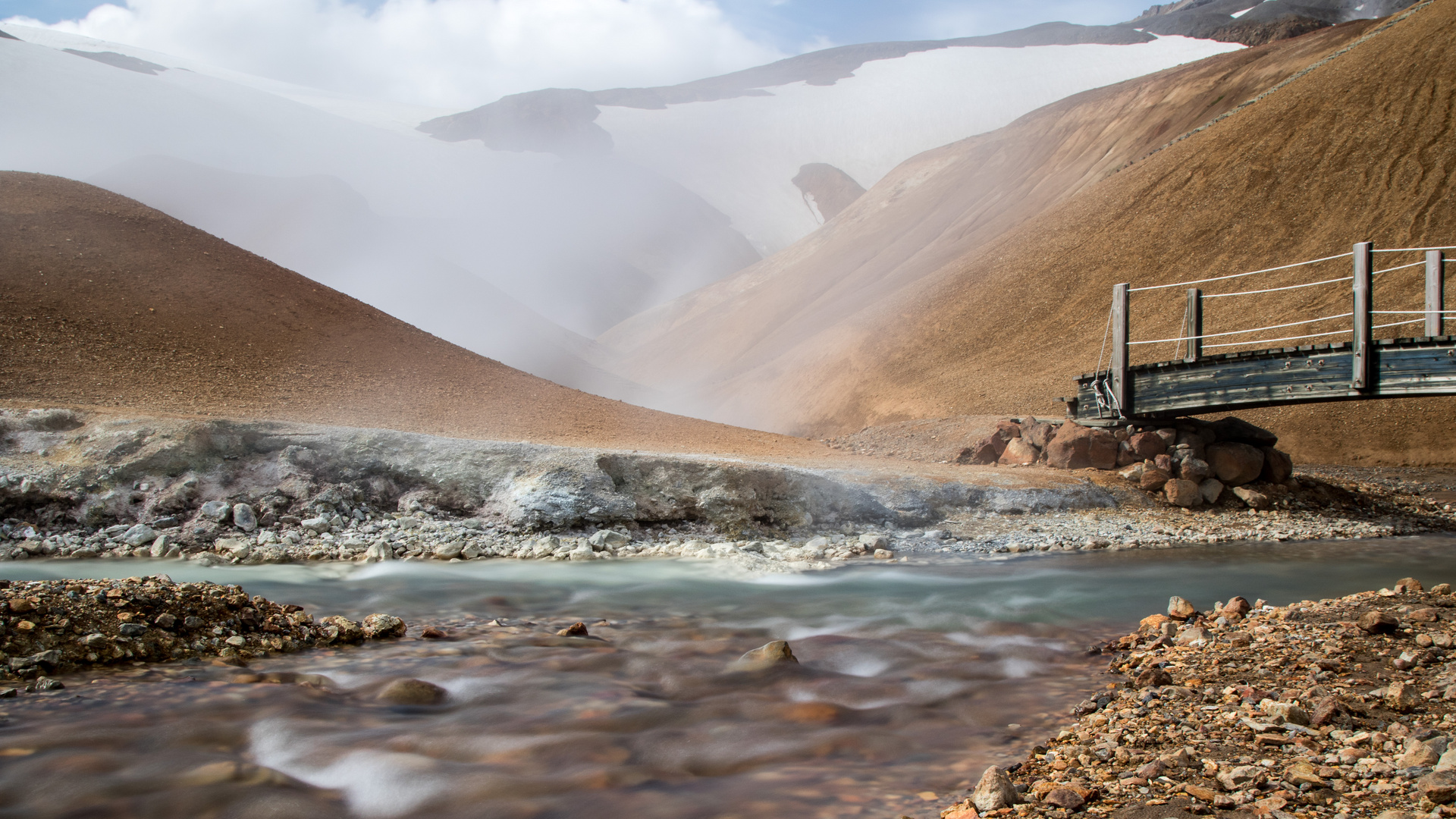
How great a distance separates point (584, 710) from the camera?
4.30 metres

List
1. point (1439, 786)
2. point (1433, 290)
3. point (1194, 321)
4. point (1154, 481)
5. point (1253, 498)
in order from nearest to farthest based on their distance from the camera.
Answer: point (1439, 786) < point (1433, 290) < point (1253, 498) < point (1154, 481) < point (1194, 321)

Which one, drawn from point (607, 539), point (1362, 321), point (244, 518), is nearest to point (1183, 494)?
point (1362, 321)

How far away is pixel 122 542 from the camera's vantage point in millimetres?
8055

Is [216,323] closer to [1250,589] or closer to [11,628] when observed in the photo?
[11,628]

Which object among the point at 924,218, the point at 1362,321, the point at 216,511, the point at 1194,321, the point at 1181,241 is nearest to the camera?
the point at 216,511

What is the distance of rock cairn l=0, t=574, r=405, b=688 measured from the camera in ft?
13.6

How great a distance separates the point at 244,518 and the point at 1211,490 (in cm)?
1279

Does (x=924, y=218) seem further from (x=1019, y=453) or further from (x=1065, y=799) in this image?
(x=1065, y=799)

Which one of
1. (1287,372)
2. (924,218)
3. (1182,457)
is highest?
(924,218)

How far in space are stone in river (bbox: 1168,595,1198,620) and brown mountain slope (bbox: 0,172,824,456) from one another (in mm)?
9041

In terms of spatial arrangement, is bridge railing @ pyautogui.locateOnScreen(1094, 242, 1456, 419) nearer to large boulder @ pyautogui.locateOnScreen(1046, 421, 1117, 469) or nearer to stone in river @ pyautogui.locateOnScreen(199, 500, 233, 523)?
large boulder @ pyautogui.locateOnScreen(1046, 421, 1117, 469)

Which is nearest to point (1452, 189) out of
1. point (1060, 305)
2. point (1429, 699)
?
point (1060, 305)

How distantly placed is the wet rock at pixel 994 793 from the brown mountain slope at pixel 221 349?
10874 millimetres

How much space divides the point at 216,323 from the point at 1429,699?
17.9m
